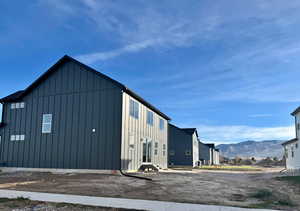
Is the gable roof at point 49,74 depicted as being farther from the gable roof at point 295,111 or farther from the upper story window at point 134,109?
the gable roof at point 295,111

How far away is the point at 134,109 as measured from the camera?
761 inches

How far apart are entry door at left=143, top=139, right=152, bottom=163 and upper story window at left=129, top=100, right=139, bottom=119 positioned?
9.67ft

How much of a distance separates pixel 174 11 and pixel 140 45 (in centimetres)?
551

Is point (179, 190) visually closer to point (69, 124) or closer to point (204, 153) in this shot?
point (69, 124)

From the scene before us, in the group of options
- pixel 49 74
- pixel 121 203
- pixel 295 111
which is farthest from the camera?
pixel 295 111

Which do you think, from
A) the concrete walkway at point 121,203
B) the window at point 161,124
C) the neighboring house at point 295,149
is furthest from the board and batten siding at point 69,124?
the neighboring house at point 295,149

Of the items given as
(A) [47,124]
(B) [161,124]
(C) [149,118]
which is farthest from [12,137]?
(B) [161,124]

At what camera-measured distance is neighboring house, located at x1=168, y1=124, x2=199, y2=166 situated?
3766cm

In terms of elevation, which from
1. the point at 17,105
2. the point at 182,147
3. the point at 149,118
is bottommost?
the point at 182,147

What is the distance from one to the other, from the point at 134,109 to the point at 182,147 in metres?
20.6

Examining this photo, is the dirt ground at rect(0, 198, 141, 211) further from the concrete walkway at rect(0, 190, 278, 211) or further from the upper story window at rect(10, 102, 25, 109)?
the upper story window at rect(10, 102, 25, 109)

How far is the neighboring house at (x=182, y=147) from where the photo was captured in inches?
1483

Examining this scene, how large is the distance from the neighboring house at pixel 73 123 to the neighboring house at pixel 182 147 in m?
17.7

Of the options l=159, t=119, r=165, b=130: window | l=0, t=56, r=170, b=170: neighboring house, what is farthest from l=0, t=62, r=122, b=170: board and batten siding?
l=159, t=119, r=165, b=130: window
